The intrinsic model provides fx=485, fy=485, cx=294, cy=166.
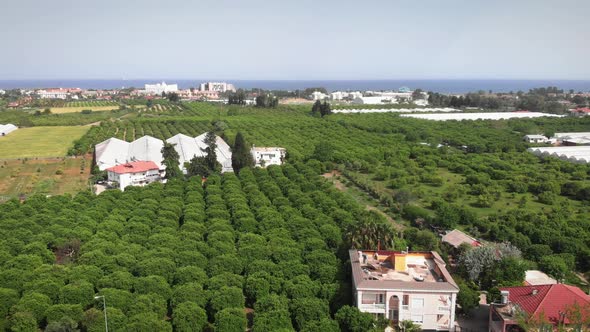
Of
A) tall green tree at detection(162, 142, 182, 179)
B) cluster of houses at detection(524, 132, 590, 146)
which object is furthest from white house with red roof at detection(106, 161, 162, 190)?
cluster of houses at detection(524, 132, 590, 146)

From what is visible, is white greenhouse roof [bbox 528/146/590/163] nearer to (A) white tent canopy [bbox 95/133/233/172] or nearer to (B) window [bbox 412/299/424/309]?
(A) white tent canopy [bbox 95/133/233/172]


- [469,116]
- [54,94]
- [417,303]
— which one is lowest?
[417,303]

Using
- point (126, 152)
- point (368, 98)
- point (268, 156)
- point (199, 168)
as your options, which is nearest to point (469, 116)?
point (368, 98)

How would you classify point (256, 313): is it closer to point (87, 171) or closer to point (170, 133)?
point (87, 171)

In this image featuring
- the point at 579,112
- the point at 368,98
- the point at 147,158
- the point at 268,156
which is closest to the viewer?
the point at 147,158

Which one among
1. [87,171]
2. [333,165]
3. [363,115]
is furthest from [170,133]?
[363,115]

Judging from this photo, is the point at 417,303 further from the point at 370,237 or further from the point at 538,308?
the point at 370,237
